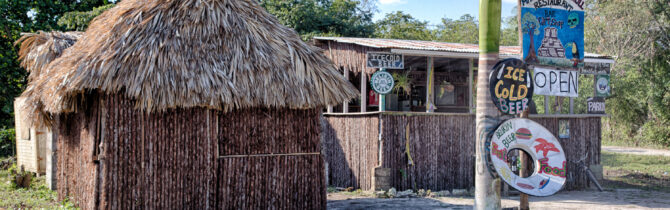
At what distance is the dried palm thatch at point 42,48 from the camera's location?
37.4 feet

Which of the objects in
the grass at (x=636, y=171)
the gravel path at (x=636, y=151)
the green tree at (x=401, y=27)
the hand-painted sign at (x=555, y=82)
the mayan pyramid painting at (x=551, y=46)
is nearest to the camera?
the mayan pyramid painting at (x=551, y=46)

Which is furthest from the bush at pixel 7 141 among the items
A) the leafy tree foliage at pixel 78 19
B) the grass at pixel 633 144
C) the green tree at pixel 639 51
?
the grass at pixel 633 144

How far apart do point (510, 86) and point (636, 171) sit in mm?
11429

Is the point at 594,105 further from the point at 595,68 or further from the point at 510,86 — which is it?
the point at 510,86

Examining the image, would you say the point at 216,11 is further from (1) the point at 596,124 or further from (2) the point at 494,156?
(1) the point at 596,124


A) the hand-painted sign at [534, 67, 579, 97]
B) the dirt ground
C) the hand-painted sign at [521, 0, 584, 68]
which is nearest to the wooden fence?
the dirt ground

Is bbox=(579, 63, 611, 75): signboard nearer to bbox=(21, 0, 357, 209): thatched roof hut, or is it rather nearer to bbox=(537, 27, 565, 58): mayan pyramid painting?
bbox=(537, 27, 565, 58): mayan pyramid painting

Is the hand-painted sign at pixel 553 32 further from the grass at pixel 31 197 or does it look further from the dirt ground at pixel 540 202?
the grass at pixel 31 197

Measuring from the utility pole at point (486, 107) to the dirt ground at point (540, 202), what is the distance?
2.98 m

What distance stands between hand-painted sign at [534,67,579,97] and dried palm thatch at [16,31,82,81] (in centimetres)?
866

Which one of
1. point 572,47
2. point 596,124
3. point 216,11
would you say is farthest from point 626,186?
point 216,11

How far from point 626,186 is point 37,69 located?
44.1 ft

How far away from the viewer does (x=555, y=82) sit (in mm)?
8641

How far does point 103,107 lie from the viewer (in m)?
7.62
